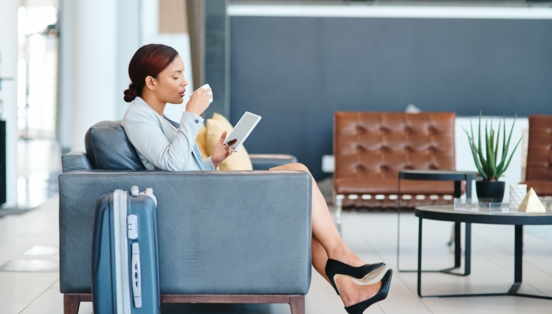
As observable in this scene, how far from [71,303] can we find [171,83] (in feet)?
2.68

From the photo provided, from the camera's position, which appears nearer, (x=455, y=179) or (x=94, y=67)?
(x=455, y=179)

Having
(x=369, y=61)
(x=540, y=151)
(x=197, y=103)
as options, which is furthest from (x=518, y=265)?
(x=369, y=61)

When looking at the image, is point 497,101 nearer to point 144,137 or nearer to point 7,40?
point 7,40

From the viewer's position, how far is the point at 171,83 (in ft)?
7.54

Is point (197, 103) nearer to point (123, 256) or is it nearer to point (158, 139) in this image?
point (158, 139)

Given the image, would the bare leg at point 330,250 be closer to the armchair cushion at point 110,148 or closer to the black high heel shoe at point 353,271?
the black high heel shoe at point 353,271

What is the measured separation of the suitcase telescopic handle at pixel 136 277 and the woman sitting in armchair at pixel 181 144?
0.35 meters

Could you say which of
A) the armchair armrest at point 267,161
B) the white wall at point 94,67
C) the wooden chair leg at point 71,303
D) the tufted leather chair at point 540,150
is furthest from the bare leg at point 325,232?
the white wall at point 94,67

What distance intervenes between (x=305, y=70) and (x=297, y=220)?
463 centimetres

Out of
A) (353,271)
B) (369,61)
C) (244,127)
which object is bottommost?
(353,271)

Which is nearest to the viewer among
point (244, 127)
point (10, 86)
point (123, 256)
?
point (123, 256)

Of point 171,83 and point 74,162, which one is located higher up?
point 171,83

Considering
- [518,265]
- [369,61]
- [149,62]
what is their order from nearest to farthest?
[149,62]
[518,265]
[369,61]

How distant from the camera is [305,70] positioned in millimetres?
6590
